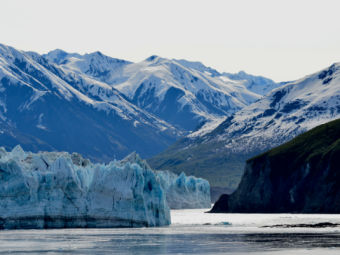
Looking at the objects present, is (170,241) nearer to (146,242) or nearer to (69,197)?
(146,242)

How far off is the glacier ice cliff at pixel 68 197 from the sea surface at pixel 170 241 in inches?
85.2

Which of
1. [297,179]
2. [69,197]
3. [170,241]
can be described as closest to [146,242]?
[170,241]

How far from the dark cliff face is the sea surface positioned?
146 feet

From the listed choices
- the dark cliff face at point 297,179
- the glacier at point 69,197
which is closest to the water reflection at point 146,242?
the glacier at point 69,197

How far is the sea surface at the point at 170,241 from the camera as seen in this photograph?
6294 centimetres

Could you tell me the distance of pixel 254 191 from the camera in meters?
152

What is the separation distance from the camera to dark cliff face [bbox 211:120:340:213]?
433 ft

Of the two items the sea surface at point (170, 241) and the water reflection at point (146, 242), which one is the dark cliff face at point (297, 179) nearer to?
the sea surface at point (170, 241)

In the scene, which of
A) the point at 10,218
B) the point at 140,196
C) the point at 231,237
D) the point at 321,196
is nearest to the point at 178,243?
the point at 231,237

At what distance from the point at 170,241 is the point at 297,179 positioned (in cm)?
7633

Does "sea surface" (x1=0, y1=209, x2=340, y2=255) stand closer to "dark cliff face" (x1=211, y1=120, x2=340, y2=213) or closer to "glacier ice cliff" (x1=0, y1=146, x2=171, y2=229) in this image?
"glacier ice cliff" (x1=0, y1=146, x2=171, y2=229)

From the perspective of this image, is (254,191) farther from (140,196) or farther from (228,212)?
(140,196)

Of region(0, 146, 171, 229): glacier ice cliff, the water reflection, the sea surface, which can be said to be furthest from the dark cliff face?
region(0, 146, 171, 229): glacier ice cliff

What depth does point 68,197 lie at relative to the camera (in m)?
86.6
